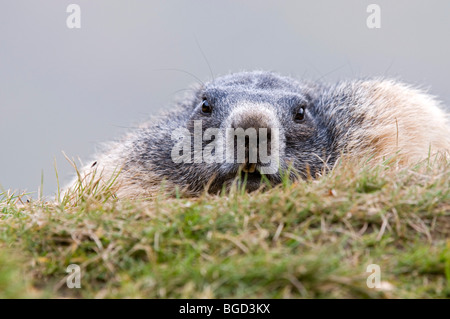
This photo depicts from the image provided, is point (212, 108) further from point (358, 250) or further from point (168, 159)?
point (358, 250)

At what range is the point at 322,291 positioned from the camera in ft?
12.8

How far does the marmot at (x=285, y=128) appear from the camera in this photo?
7.24 metres

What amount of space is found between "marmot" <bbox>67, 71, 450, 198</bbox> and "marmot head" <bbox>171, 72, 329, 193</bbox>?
15mm

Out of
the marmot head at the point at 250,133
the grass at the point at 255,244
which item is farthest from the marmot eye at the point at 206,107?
the grass at the point at 255,244

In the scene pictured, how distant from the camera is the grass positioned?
398 cm

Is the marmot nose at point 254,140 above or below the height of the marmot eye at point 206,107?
below

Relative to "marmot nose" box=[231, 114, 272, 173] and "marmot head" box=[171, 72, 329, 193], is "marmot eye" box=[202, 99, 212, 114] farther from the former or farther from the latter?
"marmot nose" box=[231, 114, 272, 173]

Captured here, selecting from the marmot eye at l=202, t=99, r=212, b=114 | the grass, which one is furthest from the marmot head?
the grass

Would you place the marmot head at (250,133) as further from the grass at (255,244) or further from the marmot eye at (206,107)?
the grass at (255,244)

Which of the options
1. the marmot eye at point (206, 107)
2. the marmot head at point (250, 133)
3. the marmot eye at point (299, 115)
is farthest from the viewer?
the marmot eye at point (206, 107)

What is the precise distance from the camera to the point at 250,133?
6.73 metres

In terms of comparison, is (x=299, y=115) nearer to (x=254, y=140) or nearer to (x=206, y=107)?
(x=206, y=107)

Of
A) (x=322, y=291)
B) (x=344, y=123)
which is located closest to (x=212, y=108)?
(x=344, y=123)

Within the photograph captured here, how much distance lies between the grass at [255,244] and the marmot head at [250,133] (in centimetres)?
124
